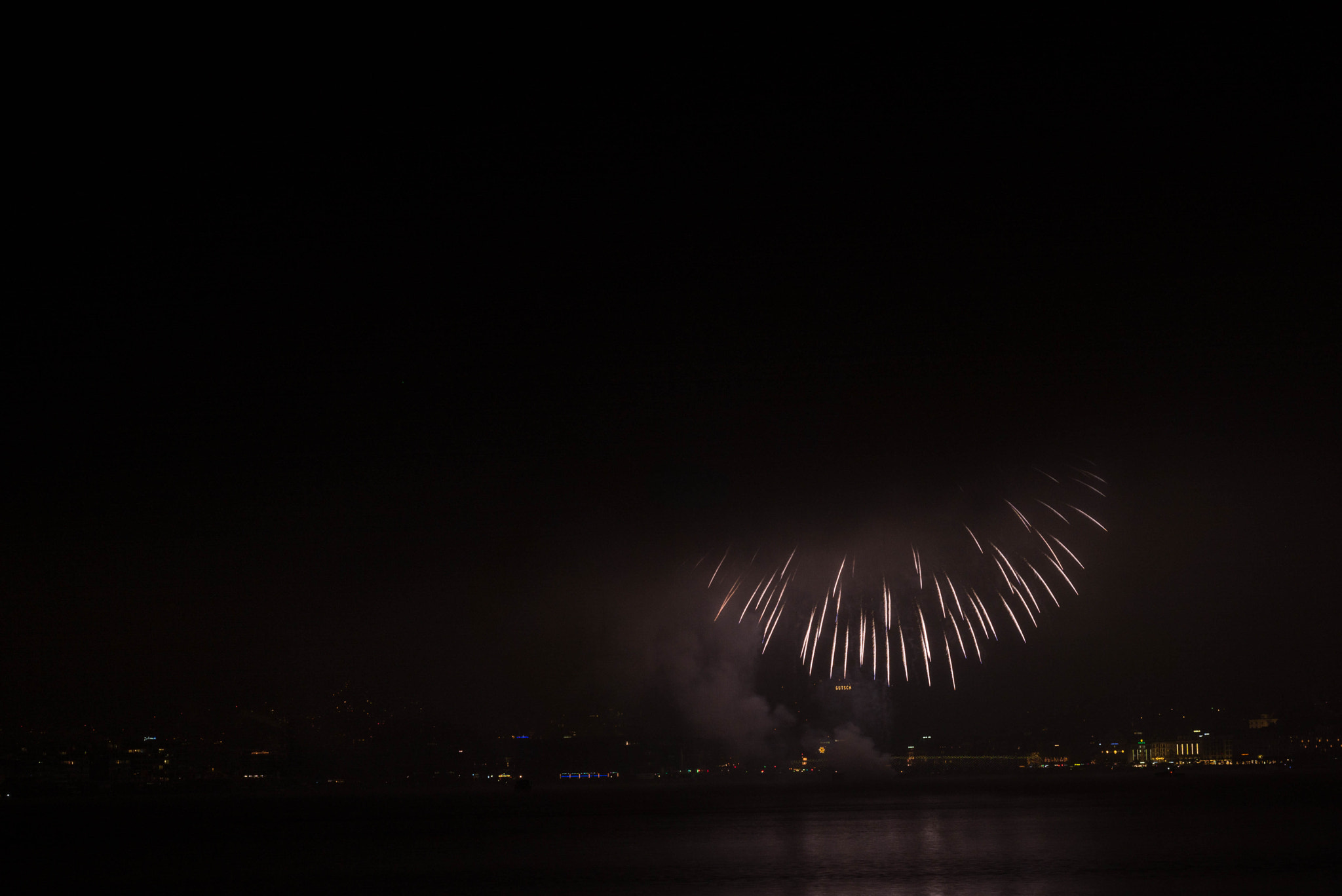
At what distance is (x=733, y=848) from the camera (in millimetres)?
58000

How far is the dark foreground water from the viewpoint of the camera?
41438 millimetres

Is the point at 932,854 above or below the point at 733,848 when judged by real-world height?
above

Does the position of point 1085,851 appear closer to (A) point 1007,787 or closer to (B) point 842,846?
(B) point 842,846

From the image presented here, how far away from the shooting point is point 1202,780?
189m

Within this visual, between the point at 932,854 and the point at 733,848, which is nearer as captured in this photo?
the point at 932,854

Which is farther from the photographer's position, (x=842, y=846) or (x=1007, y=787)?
(x=1007, y=787)

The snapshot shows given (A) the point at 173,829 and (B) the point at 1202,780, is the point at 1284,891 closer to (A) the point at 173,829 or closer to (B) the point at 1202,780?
(A) the point at 173,829

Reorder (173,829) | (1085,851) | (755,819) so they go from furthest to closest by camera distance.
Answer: (173,829) → (755,819) → (1085,851)

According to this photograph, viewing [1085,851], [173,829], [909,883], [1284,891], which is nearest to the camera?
[1284,891]

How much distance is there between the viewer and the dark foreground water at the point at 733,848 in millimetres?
41438

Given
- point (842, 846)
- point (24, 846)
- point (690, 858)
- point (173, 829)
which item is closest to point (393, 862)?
point (690, 858)

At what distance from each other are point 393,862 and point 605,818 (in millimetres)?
43575

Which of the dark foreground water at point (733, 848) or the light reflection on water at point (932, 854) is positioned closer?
the light reflection on water at point (932, 854)

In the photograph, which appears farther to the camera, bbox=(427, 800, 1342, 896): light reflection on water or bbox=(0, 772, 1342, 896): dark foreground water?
bbox=(0, 772, 1342, 896): dark foreground water
